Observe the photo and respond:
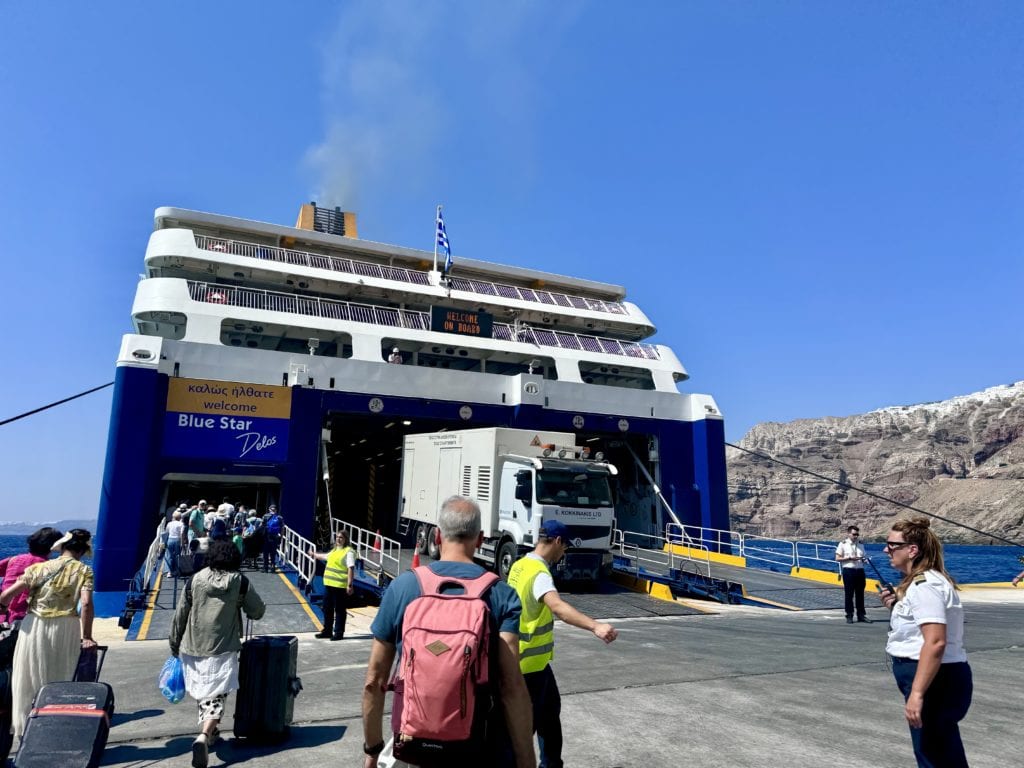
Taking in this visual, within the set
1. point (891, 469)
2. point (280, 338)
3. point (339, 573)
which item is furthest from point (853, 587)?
point (891, 469)

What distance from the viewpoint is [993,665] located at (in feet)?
25.3

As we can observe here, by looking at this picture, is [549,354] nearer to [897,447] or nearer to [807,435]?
[897,447]

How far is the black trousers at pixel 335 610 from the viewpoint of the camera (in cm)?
938

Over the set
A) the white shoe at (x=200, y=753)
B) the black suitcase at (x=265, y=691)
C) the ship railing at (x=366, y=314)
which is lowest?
the white shoe at (x=200, y=753)

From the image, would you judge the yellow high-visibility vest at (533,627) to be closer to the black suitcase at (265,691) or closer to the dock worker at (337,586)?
the black suitcase at (265,691)

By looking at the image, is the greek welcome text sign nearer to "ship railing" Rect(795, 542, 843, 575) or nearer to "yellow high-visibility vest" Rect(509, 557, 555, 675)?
"ship railing" Rect(795, 542, 843, 575)

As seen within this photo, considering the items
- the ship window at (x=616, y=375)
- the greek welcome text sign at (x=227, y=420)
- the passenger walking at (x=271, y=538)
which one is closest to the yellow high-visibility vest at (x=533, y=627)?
the passenger walking at (x=271, y=538)

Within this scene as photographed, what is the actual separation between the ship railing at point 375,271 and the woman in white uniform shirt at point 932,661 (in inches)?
932

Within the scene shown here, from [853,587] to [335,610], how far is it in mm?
8855

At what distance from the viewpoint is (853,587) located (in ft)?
38.1

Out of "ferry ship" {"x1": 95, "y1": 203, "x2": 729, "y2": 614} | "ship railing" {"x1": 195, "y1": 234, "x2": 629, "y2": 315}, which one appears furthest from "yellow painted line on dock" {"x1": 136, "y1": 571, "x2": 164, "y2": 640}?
"ship railing" {"x1": 195, "y1": 234, "x2": 629, "y2": 315}

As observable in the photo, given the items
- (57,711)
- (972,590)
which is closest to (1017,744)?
(57,711)

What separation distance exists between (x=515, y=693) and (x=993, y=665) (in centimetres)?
786

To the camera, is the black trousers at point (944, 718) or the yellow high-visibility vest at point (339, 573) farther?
the yellow high-visibility vest at point (339, 573)
